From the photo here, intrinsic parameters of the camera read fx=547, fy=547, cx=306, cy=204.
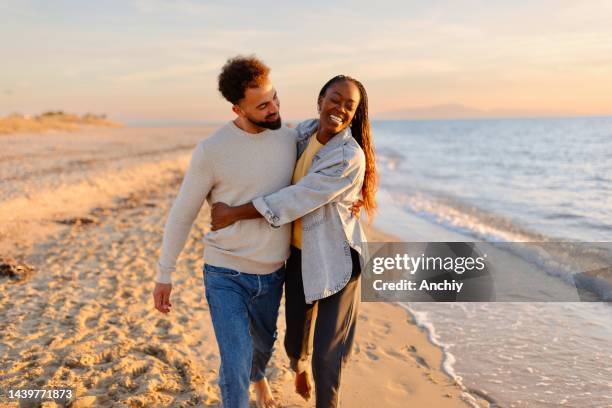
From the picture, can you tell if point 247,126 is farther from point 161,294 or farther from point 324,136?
point 161,294

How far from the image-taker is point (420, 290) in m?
6.47

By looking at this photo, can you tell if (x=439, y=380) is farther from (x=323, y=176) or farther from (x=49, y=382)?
(x=49, y=382)

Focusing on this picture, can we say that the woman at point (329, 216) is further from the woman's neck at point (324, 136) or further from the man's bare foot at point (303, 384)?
the man's bare foot at point (303, 384)

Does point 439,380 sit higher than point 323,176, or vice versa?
point 323,176

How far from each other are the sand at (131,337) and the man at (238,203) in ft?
3.70

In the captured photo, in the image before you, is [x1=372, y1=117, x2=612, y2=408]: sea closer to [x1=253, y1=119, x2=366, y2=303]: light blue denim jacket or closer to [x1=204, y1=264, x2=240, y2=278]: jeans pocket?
[x1=253, y1=119, x2=366, y2=303]: light blue denim jacket

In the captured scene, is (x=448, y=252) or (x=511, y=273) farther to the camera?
(x=448, y=252)

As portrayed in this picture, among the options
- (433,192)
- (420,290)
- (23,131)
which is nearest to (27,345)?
(420,290)

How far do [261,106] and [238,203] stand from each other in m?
0.51

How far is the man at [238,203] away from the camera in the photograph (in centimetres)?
276

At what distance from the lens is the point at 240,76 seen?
9.00 feet

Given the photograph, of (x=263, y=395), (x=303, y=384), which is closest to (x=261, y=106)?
(x=303, y=384)

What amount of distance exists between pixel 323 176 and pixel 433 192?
13.9 m

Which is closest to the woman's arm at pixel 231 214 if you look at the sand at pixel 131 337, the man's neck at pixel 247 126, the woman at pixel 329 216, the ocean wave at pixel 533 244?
the woman at pixel 329 216
